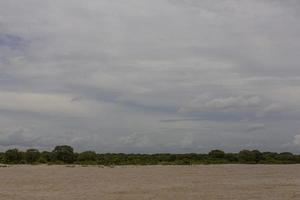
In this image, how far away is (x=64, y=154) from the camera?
79.1 meters

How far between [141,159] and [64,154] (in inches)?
559

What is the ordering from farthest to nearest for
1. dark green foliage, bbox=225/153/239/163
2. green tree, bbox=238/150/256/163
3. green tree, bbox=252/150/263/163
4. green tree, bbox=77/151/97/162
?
dark green foliage, bbox=225/153/239/163, green tree, bbox=252/150/263/163, green tree, bbox=238/150/256/163, green tree, bbox=77/151/97/162

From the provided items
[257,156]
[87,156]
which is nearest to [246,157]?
[257,156]

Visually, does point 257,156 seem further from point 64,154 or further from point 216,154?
point 64,154

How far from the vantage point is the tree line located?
7831 centimetres

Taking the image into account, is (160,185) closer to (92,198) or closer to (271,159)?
(92,198)

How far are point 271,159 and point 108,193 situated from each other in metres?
61.2

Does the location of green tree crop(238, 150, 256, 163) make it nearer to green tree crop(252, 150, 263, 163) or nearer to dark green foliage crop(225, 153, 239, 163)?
green tree crop(252, 150, 263, 163)

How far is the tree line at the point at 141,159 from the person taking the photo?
3083 inches

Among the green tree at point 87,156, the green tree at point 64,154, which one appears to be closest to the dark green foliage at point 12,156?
the green tree at point 64,154

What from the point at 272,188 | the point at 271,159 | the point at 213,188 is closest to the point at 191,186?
the point at 213,188

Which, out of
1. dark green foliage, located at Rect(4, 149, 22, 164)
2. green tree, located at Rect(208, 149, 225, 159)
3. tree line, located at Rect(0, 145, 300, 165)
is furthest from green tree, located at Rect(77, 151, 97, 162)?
green tree, located at Rect(208, 149, 225, 159)

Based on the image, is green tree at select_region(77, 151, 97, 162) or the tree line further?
green tree at select_region(77, 151, 97, 162)

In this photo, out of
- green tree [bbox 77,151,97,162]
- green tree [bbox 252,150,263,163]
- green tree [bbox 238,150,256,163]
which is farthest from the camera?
green tree [bbox 252,150,263,163]
